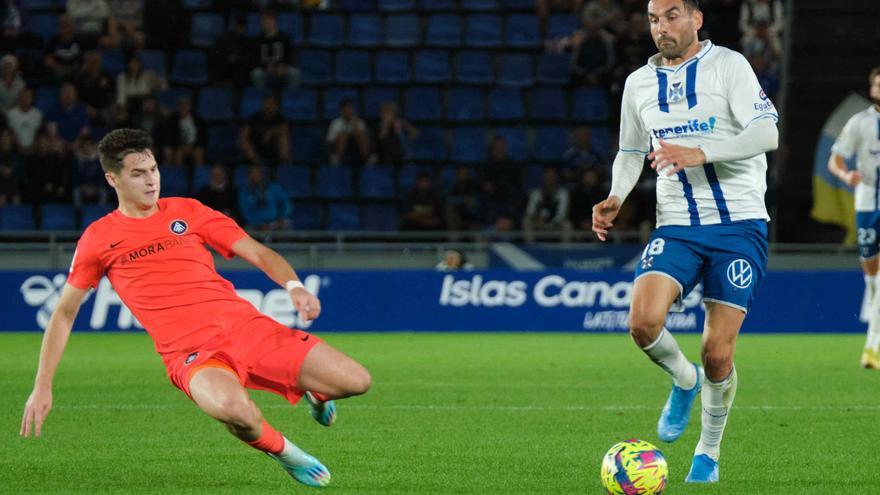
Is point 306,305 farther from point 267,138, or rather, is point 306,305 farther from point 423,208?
point 267,138

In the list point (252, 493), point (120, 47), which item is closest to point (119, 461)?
point (252, 493)

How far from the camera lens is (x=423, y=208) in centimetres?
1906

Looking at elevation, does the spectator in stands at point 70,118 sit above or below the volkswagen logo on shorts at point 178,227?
below

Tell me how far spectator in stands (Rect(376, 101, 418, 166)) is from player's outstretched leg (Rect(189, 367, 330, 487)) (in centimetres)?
1402

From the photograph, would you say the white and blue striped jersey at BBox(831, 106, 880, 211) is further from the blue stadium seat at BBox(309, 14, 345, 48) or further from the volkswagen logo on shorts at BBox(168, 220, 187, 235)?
the blue stadium seat at BBox(309, 14, 345, 48)

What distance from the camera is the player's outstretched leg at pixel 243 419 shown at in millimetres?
5984

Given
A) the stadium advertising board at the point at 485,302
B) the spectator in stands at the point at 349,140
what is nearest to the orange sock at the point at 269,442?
the stadium advertising board at the point at 485,302

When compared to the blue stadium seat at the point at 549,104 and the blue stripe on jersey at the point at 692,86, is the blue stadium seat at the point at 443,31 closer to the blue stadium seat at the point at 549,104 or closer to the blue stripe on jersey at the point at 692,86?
the blue stadium seat at the point at 549,104

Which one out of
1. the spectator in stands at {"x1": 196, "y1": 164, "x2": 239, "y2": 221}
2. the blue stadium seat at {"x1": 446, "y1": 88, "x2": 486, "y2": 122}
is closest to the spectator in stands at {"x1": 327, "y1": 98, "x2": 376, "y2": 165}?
the blue stadium seat at {"x1": 446, "y1": 88, "x2": 486, "y2": 122}

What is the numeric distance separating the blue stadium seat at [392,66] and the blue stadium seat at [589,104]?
2546 millimetres

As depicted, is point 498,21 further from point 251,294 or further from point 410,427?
point 410,427

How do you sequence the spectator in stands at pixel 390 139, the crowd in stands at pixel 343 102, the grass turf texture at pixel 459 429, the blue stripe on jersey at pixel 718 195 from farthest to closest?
1. the spectator in stands at pixel 390 139
2. the crowd in stands at pixel 343 102
3. the blue stripe on jersey at pixel 718 195
4. the grass turf texture at pixel 459 429

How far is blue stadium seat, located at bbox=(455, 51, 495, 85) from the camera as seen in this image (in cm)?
2184

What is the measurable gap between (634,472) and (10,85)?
1668cm
